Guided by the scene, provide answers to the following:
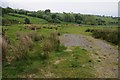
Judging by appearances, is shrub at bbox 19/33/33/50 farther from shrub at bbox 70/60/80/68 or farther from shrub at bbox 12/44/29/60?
shrub at bbox 70/60/80/68

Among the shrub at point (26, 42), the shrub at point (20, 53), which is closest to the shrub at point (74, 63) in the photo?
the shrub at point (20, 53)

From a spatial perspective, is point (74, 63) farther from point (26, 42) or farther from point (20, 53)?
point (26, 42)

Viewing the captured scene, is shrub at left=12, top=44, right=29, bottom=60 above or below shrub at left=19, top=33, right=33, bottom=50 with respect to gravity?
below

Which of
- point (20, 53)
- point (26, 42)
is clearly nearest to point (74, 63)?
point (20, 53)

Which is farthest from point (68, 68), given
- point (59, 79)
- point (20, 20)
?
point (20, 20)

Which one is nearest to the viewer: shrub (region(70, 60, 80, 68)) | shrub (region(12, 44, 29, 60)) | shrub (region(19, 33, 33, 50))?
shrub (region(70, 60, 80, 68))

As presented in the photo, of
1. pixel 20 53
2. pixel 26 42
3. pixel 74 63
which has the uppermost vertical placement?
pixel 26 42

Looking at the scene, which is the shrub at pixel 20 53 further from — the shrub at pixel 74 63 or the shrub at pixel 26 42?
the shrub at pixel 74 63

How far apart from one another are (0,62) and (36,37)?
9.61 meters

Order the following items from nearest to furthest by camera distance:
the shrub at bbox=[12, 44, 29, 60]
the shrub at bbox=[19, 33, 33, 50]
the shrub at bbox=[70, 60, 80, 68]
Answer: the shrub at bbox=[70, 60, 80, 68] → the shrub at bbox=[12, 44, 29, 60] → the shrub at bbox=[19, 33, 33, 50]

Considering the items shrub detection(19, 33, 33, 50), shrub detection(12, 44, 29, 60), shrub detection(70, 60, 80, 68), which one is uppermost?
shrub detection(19, 33, 33, 50)

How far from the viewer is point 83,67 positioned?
973cm

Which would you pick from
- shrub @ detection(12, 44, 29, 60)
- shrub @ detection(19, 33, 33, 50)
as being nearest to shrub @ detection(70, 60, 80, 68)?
shrub @ detection(12, 44, 29, 60)

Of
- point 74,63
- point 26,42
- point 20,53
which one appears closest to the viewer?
point 74,63
